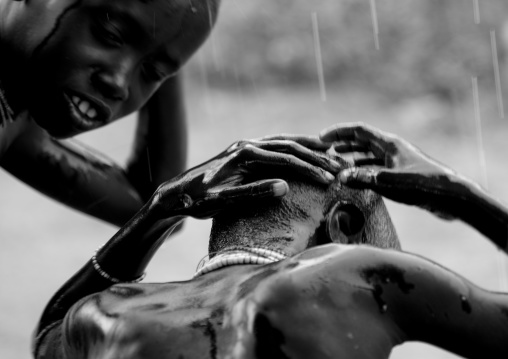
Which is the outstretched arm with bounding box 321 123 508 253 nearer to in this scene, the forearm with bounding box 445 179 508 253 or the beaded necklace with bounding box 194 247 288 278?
the forearm with bounding box 445 179 508 253

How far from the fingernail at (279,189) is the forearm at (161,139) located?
1.62 metres

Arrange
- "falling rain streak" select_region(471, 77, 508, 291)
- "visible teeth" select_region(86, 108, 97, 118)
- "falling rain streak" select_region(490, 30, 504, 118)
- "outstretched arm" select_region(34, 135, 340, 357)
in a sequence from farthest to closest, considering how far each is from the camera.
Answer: "falling rain streak" select_region(490, 30, 504, 118), "falling rain streak" select_region(471, 77, 508, 291), "visible teeth" select_region(86, 108, 97, 118), "outstretched arm" select_region(34, 135, 340, 357)

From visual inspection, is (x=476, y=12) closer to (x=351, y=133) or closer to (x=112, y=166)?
(x=112, y=166)

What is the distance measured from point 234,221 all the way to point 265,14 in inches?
489

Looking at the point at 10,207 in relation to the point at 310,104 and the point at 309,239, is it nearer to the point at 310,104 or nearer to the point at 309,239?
the point at 310,104

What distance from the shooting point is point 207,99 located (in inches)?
581

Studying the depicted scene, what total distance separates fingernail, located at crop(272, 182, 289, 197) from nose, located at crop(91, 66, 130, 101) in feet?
3.54

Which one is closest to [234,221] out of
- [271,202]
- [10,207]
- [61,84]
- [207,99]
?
[271,202]

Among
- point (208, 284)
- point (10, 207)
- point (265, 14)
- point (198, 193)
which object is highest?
point (198, 193)

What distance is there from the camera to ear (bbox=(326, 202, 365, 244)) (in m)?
2.22

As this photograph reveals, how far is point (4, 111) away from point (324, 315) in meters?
1.73

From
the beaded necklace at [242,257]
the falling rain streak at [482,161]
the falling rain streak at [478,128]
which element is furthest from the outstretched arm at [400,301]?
the falling rain streak at [478,128]

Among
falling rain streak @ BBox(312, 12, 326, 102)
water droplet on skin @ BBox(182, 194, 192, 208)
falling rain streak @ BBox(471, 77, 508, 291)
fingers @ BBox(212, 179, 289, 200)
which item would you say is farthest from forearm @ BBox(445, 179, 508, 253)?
falling rain streak @ BBox(312, 12, 326, 102)

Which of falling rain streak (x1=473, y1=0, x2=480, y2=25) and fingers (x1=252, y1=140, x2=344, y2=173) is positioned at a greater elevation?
fingers (x1=252, y1=140, x2=344, y2=173)
